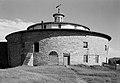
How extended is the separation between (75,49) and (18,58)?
9.46m

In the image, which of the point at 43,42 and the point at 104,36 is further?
the point at 104,36

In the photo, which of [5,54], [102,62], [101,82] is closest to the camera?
[101,82]

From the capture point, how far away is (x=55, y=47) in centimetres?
2250

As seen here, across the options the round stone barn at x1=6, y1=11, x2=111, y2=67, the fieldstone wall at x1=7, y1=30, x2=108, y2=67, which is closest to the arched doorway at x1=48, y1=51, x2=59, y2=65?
the round stone barn at x1=6, y1=11, x2=111, y2=67

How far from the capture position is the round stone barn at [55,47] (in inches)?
888

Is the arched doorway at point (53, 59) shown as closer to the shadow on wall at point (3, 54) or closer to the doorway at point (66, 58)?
the doorway at point (66, 58)

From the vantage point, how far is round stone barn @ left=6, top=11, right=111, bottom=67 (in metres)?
22.5

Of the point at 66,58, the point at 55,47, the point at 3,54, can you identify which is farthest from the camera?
the point at 3,54

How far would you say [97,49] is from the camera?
2528 centimetres

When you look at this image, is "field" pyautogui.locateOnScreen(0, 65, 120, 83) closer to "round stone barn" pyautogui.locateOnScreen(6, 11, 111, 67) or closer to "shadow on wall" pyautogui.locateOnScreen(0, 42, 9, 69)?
"round stone barn" pyautogui.locateOnScreen(6, 11, 111, 67)

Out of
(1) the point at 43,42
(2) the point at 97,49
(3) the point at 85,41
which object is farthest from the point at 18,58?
(2) the point at 97,49

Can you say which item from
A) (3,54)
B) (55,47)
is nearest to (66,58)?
(55,47)

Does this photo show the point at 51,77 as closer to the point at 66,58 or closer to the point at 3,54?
the point at 66,58

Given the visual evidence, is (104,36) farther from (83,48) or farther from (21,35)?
(21,35)
